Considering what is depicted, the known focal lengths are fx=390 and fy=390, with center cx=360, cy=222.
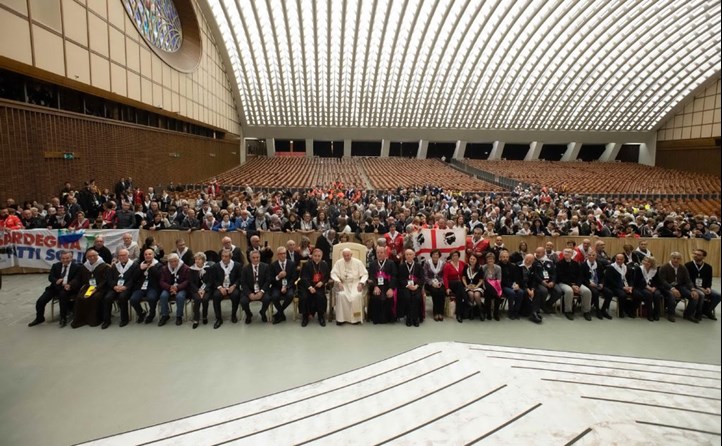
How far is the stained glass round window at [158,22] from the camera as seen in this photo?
1802cm

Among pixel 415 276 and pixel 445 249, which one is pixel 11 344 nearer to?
pixel 415 276

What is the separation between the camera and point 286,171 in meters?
34.5

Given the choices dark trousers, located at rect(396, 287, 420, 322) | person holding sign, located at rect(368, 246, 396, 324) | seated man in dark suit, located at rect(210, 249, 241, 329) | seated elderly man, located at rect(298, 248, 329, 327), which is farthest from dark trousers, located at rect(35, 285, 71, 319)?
dark trousers, located at rect(396, 287, 420, 322)

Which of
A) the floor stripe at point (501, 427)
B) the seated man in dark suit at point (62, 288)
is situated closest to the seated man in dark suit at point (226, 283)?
the seated man in dark suit at point (62, 288)

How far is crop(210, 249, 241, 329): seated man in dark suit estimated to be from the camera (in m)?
6.69

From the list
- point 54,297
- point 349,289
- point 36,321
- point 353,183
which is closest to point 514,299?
point 349,289

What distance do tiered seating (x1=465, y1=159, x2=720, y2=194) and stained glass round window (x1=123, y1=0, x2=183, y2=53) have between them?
26.7 meters

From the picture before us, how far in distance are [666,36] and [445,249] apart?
33.7m

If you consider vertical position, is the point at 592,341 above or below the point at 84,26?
below

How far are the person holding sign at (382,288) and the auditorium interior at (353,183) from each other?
20cm

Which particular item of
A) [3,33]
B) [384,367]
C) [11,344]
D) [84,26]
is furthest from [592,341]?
[84,26]

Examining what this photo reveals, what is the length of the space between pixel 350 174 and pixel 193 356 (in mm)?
29520

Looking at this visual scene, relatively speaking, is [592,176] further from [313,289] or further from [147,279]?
[147,279]

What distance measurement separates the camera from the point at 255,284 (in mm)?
6957
